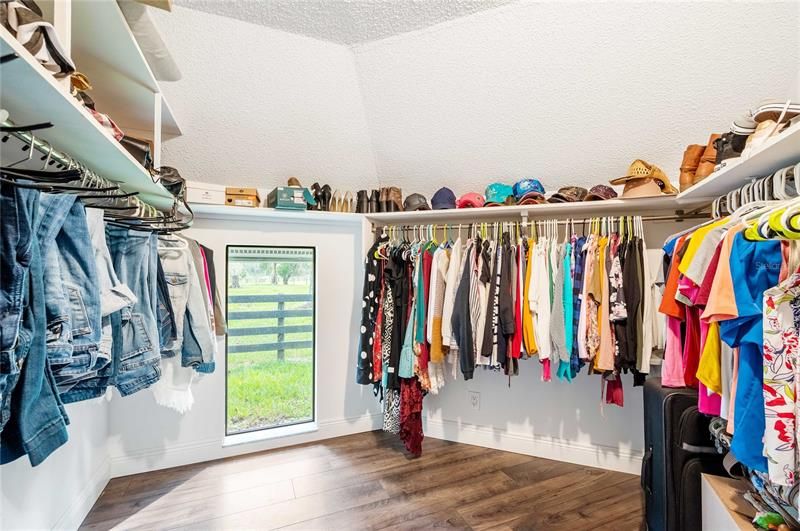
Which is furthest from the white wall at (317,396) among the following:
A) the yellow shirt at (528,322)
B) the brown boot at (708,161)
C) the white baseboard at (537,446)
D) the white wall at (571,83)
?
the brown boot at (708,161)

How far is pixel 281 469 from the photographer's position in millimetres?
2201

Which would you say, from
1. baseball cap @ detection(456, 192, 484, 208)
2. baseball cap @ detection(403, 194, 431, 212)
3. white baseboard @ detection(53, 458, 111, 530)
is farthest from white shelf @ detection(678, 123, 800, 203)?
white baseboard @ detection(53, 458, 111, 530)

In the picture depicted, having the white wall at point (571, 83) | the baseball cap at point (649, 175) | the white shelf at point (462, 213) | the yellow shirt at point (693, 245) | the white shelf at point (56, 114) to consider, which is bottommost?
the yellow shirt at point (693, 245)

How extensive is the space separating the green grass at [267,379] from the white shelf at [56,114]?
5.07ft

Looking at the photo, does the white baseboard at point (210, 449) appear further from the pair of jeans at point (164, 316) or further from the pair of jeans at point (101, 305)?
the pair of jeans at point (101, 305)

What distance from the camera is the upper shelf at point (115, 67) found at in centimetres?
108

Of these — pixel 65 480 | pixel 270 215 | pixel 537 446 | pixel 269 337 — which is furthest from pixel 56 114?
pixel 537 446

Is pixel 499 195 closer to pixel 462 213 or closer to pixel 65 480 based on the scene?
pixel 462 213

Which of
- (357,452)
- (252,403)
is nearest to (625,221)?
(357,452)

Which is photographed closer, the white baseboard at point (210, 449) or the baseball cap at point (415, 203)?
the white baseboard at point (210, 449)

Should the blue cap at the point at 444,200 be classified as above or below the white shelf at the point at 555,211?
above

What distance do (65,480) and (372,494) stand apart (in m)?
1.50

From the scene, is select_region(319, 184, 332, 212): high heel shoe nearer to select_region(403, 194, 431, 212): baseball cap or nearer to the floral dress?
select_region(403, 194, 431, 212): baseball cap

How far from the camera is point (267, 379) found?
8.73 ft
